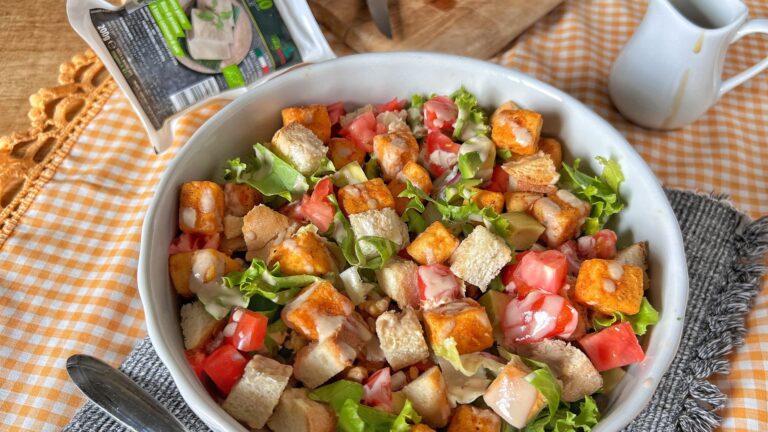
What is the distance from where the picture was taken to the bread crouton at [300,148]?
1532 mm

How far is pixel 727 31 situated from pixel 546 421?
1.08 meters

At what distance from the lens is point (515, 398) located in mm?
1252

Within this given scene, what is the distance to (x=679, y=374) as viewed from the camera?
1.60 m

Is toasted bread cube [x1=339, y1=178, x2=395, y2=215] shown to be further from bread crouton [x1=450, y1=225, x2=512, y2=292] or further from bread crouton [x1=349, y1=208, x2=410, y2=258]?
bread crouton [x1=450, y1=225, x2=512, y2=292]

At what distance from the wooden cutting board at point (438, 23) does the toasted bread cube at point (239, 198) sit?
763 millimetres

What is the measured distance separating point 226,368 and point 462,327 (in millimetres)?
438

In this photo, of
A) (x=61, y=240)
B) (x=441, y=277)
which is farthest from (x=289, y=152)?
(x=61, y=240)

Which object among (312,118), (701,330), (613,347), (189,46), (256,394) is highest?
(189,46)


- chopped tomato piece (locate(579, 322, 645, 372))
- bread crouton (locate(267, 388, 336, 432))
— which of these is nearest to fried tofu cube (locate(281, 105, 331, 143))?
bread crouton (locate(267, 388, 336, 432))

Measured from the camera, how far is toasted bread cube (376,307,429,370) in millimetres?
1308

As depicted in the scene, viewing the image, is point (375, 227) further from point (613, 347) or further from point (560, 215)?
point (613, 347)

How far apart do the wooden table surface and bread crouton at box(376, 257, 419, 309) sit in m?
1.15

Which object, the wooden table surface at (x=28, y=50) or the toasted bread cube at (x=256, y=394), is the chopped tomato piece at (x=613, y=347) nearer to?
the toasted bread cube at (x=256, y=394)

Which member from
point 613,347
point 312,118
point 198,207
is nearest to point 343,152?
point 312,118
